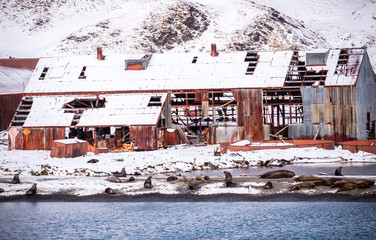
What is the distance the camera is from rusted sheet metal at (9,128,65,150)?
44906 millimetres

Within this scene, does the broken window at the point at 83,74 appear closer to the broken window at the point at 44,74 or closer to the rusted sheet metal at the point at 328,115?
the broken window at the point at 44,74

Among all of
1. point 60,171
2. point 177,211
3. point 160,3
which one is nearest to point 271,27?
point 160,3

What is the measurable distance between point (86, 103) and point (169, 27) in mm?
76308

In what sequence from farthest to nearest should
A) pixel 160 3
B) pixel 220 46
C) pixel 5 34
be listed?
pixel 160 3, pixel 5 34, pixel 220 46

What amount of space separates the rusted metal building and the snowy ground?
55.4 ft

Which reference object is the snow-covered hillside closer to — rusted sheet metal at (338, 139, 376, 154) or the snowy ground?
rusted sheet metal at (338, 139, 376, 154)

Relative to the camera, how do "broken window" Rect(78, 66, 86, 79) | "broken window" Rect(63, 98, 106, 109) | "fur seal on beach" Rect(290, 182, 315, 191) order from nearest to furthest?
"fur seal on beach" Rect(290, 182, 315, 191)
"broken window" Rect(63, 98, 106, 109)
"broken window" Rect(78, 66, 86, 79)

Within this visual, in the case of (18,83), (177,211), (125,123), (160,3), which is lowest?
(177,211)

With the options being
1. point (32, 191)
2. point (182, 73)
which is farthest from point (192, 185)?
point (182, 73)

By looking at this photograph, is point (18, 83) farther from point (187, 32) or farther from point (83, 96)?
point (187, 32)

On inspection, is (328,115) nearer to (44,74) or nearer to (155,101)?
(155,101)

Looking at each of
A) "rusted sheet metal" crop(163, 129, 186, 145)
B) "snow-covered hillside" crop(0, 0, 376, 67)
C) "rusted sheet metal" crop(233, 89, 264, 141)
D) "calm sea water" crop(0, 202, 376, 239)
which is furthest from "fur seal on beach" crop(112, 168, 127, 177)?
"snow-covered hillside" crop(0, 0, 376, 67)

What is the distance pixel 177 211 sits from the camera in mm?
21938

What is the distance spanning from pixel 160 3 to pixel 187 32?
16414 mm
